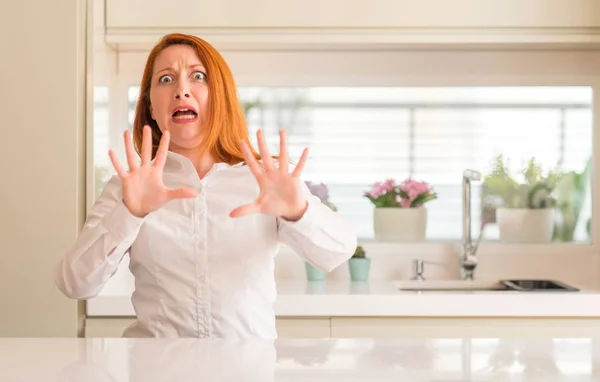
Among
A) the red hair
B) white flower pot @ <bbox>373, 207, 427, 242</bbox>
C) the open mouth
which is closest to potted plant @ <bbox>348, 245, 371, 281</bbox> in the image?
white flower pot @ <bbox>373, 207, 427, 242</bbox>

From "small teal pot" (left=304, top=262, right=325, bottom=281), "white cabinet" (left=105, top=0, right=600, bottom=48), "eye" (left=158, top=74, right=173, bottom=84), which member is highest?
"white cabinet" (left=105, top=0, right=600, bottom=48)

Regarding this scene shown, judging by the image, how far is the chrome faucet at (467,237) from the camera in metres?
2.83

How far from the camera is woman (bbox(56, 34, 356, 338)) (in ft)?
4.42

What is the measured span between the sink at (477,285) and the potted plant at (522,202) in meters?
0.20

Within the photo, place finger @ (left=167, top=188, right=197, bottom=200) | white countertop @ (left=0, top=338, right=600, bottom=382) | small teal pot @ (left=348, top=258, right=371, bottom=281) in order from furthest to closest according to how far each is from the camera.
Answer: small teal pot @ (left=348, top=258, right=371, bottom=281) → finger @ (left=167, top=188, right=197, bottom=200) → white countertop @ (left=0, top=338, right=600, bottom=382)

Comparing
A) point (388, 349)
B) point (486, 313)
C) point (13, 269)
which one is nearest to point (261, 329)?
point (388, 349)

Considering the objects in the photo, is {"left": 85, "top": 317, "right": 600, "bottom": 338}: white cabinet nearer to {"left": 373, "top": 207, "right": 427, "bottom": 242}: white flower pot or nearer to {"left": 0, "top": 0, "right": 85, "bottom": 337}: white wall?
{"left": 0, "top": 0, "right": 85, "bottom": 337}: white wall

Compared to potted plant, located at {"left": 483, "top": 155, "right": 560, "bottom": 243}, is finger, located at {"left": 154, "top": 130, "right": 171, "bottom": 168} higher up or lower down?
higher up

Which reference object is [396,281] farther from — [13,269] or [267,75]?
[13,269]

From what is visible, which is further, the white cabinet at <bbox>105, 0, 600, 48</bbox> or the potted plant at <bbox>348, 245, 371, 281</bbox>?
the potted plant at <bbox>348, 245, 371, 281</bbox>

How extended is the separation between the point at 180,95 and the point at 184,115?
0.04 meters

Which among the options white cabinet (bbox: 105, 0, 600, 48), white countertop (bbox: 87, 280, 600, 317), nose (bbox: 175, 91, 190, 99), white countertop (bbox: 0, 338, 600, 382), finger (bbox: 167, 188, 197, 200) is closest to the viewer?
white countertop (bbox: 0, 338, 600, 382)

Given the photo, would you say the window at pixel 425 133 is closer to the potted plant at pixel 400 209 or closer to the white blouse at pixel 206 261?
the potted plant at pixel 400 209

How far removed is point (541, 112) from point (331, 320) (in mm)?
1226
